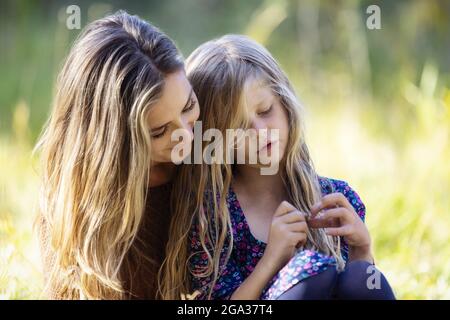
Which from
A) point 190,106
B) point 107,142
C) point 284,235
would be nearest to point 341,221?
point 284,235

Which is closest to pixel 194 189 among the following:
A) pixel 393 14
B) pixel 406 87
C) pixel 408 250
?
pixel 408 250

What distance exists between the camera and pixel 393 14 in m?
5.59

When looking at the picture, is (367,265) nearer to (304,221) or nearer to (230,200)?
(304,221)

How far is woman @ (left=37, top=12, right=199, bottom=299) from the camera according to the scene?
6.77ft

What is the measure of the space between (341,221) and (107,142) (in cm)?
64

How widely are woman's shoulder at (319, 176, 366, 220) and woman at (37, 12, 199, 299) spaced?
468 mm

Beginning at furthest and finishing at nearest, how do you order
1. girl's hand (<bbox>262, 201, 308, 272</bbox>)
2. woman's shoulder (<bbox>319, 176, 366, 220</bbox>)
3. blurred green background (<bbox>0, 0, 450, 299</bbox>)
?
blurred green background (<bbox>0, 0, 450, 299</bbox>) < woman's shoulder (<bbox>319, 176, 366, 220</bbox>) < girl's hand (<bbox>262, 201, 308, 272</bbox>)

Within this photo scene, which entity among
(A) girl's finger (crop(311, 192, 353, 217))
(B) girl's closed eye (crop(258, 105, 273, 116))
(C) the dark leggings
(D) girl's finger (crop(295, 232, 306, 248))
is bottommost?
(C) the dark leggings

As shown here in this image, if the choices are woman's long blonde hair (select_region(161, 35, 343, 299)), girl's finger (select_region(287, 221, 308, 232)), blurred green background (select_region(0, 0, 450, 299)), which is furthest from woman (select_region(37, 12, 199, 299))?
girl's finger (select_region(287, 221, 308, 232))

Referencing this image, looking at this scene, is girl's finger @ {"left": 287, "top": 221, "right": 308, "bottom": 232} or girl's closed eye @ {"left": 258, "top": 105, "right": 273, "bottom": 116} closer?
girl's finger @ {"left": 287, "top": 221, "right": 308, "bottom": 232}

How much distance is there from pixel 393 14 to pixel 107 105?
3902mm

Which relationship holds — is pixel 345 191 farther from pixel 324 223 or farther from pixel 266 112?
pixel 266 112

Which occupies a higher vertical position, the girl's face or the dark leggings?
the girl's face

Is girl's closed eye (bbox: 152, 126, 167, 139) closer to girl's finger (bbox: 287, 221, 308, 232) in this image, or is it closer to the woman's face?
the woman's face
